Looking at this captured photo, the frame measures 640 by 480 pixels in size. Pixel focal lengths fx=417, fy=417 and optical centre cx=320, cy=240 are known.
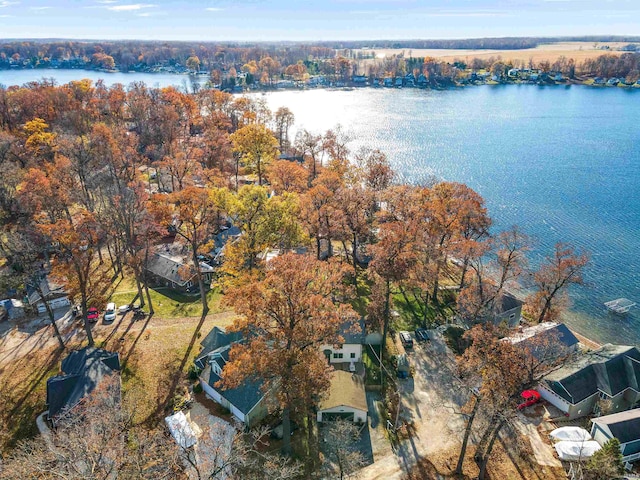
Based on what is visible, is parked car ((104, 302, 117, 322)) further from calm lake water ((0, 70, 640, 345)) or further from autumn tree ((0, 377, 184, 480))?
calm lake water ((0, 70, 640, 345))

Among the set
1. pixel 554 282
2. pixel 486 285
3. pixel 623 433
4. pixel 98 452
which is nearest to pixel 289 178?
pixel 486 285

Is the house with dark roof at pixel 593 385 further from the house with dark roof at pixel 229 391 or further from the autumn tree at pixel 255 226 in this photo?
the autumn tree at pixel 255 226

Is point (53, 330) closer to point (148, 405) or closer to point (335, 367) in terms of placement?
point (148, 405)

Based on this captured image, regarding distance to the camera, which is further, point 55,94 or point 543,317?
point 55,94

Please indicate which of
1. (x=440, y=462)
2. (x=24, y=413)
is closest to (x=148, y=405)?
(x=24, y=413)

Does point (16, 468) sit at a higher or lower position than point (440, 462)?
higher

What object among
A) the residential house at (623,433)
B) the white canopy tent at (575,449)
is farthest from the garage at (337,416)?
the residential house at (623,433)
